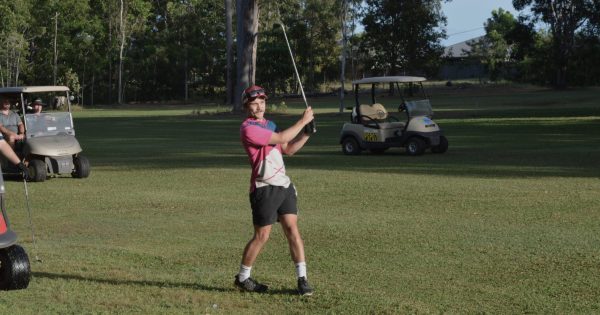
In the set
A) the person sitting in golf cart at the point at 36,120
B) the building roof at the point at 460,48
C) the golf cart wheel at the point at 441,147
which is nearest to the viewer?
the person sitting in golf cart at the point at 36,120

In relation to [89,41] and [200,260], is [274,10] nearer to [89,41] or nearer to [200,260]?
[89,41]

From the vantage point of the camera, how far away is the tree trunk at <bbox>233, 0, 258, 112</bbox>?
50.9 meters

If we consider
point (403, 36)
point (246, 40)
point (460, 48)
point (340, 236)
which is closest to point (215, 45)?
point (403, 36)

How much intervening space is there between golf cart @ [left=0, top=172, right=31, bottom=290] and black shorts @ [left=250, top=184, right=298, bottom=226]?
79.4 inches

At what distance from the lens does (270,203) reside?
7.89m

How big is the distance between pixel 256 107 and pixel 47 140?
37.9ft

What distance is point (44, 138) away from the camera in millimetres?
18734

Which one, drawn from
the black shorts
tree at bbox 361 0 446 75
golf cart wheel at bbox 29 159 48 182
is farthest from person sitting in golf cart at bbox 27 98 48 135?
tree at bbox 361 0 446 75

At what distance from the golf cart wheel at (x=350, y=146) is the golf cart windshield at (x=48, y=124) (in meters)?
7.29

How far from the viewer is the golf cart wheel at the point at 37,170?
18.1 meters

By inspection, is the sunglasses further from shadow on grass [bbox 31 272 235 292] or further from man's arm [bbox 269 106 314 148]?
shadow on grass [bbox 31 272 235 292]

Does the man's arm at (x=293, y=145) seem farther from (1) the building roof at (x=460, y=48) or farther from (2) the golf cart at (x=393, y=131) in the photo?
(1) the building roof at (x=460, y=48)

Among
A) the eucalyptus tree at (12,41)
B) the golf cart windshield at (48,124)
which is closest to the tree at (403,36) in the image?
the eucalyptus tree at (12,41)

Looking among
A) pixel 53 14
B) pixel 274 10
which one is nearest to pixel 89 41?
pixel 53 14
